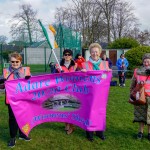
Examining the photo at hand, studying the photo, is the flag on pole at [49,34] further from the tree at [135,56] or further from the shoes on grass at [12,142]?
the tree at [135,56]

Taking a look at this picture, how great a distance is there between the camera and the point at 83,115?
4820mm

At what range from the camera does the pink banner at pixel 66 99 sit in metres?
4.61

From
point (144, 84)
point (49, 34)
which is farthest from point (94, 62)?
point (49, 34)

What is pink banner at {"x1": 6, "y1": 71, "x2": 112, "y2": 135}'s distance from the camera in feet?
15.1

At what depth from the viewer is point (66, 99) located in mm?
4852

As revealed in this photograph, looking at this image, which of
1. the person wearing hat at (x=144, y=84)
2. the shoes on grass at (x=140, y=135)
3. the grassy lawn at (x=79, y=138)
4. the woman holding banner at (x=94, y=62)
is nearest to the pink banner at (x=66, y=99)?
the woman holding banner at (x=94, y=62)

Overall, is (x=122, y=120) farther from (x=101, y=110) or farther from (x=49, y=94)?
(x=49, y=94)

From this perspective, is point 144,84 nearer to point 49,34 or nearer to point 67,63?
point 67,63

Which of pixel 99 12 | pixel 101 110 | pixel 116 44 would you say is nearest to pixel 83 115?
pixel 101 110

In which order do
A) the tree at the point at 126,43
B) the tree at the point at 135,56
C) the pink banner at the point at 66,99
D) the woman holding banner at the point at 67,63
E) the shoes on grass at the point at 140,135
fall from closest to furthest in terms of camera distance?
the pink banner at the point at 66,99
the shoes on grass at the point at 140,135
the woman holding banner at the point at 67,63
the tree at the point at 135,56
the tree at the point at 126,43

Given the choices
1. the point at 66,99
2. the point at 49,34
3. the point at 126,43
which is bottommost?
the point at 66,99

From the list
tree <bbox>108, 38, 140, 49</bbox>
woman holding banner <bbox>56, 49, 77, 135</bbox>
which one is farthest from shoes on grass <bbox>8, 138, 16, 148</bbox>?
tree <bbox>108, 38, 140, 49</bbox>

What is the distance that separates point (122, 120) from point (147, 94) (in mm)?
1705

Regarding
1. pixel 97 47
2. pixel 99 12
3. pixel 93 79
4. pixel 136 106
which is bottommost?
pixel 136 106
